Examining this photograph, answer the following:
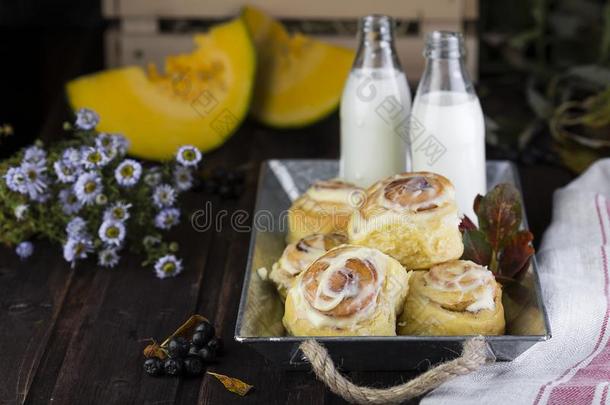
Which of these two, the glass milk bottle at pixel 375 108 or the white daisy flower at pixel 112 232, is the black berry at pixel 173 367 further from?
the glass milk bottle at pixel 375 108

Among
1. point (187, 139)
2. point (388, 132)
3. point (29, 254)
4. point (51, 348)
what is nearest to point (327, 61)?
point (187, 139)

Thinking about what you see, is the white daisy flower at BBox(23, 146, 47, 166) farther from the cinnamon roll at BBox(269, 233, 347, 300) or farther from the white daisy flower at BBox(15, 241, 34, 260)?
the cinnamon roll at BBox(269, 233, 347, 300)

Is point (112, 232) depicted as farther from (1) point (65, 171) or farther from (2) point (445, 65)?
(2) point (445, 65)

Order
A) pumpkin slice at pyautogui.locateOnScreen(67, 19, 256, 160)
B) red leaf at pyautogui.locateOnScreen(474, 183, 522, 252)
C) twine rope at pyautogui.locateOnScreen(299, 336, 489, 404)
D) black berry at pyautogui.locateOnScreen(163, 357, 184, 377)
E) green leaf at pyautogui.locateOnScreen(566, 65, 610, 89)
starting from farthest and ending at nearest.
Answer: green leaf at pyautogui.locateOnScreen(566, 65, 610, 89) → pumpkin slice at pyautogui.locateOnScreen(67, 19, 256, 160) → red leaf at pyautogui.locateOnScreen(474, 183, 522, 252) → black berry at pyautogui.locateOnScreen(163, 357, 184, 377) → twine rope at pyautogui.locateOnScreen(299, 336, 489, 404)

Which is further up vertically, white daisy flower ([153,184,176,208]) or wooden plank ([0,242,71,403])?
white daisy flower ([153,184,176,208])

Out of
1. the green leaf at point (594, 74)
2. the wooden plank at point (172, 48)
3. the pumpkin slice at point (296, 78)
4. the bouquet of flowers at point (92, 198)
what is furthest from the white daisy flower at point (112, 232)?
the green leaf at point (594, 74)

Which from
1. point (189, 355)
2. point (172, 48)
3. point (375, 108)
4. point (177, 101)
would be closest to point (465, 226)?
point (375, 108)

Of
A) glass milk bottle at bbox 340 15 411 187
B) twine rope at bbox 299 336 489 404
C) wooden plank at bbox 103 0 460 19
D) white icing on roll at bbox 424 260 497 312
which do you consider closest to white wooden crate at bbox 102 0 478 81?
wooden plank at bbox 103 0 460 19
